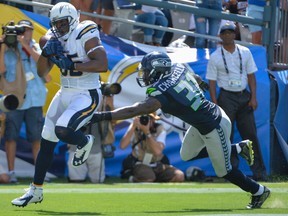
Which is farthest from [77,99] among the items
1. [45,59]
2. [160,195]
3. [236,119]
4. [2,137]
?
[236,119]

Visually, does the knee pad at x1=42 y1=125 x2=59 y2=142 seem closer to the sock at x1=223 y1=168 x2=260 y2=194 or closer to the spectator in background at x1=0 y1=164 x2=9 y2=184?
the sock at x1=223 y1=168 x2=260 y2=194

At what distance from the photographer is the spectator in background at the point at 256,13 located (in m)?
13.1

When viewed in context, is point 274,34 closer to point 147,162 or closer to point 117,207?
point 147,162

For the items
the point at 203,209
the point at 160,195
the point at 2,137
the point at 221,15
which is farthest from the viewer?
the point at 221,15

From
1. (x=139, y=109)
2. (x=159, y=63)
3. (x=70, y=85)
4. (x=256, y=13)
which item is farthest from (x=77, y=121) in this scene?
(x=256, y=13)

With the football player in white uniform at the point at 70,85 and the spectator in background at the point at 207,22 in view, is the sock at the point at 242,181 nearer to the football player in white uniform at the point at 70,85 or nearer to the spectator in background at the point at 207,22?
the football player in white uniform at the point at 70,85

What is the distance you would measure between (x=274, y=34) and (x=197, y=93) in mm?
5254

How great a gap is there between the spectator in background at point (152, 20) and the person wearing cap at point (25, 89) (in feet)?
6.92

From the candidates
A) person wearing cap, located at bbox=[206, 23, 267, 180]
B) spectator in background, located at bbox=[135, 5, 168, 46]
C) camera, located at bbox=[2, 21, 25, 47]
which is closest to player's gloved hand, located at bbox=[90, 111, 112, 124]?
camera, located at bbox=[2, 21, 25, 47]

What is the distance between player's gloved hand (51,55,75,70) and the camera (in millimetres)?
7805

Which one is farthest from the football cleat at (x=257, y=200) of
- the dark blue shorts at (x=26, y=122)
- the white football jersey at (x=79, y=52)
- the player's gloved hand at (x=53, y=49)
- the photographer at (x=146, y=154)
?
the dark blue shorts at (x=26, y=122)

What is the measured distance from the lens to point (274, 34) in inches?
513

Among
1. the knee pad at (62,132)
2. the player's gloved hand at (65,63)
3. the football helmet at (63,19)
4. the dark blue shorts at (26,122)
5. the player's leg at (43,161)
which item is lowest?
the dark blue shorts at (26,122)

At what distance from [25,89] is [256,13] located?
4039 mm
